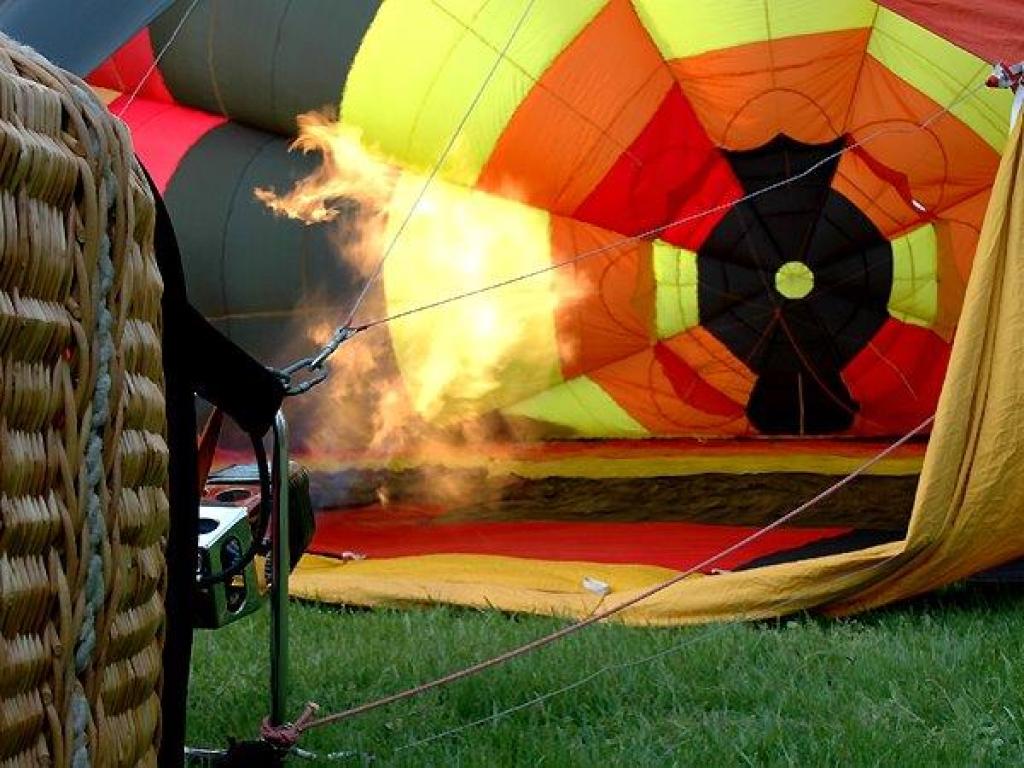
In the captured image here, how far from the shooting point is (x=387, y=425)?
3771 mm

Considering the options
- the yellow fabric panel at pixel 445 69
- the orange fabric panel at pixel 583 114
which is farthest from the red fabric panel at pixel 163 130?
the orange fabric panel at pixel 583 114

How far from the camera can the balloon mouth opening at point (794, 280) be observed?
370 cm

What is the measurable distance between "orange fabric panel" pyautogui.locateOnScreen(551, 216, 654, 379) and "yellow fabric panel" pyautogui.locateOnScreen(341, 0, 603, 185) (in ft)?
1.04

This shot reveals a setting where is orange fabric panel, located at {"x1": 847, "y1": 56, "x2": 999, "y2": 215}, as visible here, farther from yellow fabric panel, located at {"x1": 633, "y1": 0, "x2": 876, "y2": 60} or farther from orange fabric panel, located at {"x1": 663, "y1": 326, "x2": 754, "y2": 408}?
orange fabric panel, located at {"x1": 663, "y1": 326, "x2": 754, "y2": 408}

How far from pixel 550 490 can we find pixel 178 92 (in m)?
1.40

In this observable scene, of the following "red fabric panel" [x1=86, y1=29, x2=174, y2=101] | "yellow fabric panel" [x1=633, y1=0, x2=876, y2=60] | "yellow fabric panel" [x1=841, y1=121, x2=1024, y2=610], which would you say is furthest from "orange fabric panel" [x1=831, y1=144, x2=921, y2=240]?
"red fabric panel" [x1=86, y1=29, x2=174, y2=101]

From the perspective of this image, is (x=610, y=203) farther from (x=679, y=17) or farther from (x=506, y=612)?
(x=506, y=612)

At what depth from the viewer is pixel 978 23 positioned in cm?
246

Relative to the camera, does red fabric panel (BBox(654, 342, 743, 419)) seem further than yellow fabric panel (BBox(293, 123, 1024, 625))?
Yes

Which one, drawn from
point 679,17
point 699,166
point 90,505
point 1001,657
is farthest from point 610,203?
point 90,505

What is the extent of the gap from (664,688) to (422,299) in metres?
1.67

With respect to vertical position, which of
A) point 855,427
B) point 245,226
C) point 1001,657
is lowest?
point 1001,657

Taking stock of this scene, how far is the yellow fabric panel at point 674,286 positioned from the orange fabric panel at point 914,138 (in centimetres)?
51

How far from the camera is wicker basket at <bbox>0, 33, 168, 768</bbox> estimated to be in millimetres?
828
